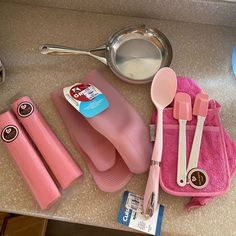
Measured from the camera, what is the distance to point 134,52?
2.28 feet

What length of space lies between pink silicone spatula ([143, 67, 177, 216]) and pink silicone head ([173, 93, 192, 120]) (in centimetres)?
2

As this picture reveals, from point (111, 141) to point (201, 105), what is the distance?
194 millimetres

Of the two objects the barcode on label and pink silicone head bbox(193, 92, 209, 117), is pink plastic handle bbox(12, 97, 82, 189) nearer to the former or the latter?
the barcode on label

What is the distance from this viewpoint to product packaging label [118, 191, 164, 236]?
0.52 metres

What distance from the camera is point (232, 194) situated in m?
0.56

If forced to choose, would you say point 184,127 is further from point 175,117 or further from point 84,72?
point 84,72

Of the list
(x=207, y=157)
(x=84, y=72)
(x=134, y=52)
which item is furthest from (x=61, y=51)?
(x=207, y=157)

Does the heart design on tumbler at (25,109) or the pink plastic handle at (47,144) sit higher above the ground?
the heart design on tumbler at (25,109)

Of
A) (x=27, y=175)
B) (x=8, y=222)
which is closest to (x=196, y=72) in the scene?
(x=27, y=175)

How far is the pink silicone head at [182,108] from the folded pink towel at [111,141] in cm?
7

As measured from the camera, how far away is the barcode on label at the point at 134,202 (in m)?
0.53

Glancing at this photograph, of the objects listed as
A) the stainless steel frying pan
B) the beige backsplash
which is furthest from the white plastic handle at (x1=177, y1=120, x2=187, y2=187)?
the beige backsplash

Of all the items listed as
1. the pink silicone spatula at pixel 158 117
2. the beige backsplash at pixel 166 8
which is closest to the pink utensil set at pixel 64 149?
the pink silicone spatula at pixel 158 117

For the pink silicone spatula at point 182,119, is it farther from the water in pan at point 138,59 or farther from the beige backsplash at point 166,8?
the beige backsplash at point 166,8
